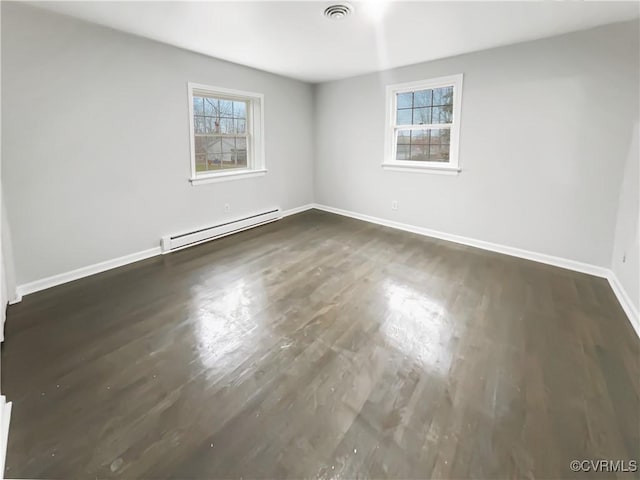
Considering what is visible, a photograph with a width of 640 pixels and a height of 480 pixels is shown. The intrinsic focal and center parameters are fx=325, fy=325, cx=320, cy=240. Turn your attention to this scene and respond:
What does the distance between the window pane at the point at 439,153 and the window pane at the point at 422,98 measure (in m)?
0.59

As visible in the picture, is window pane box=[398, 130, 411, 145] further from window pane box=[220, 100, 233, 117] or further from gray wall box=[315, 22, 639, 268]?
window pane box=[220, 100, 233, 117]

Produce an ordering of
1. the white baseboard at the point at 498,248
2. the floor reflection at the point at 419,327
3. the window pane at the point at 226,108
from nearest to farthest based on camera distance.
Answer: the floor reflection at the point at 419,327 < the white baseboard at the point at 498,248 < the window pane at the point at 226,108

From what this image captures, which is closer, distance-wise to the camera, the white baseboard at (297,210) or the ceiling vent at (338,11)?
the ceiling vent at (338,11)

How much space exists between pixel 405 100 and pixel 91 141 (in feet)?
12.9

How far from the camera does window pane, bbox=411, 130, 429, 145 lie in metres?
4.58

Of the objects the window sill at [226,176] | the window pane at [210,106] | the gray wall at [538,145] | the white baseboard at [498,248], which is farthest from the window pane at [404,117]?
the window pane at [210,106]

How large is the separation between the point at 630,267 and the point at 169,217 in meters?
4.60

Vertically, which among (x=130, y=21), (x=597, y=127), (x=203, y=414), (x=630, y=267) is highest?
(x=130, y=21)

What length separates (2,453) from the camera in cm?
135

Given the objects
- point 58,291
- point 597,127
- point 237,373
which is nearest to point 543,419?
point 237,373

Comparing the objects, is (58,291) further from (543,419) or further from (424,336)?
(543,419)

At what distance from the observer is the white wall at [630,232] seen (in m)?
2.60

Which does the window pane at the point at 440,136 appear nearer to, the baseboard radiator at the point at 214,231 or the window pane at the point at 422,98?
the window pane at the point at 422,98

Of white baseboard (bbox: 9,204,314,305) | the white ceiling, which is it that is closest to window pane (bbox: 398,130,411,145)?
the white ceiling
